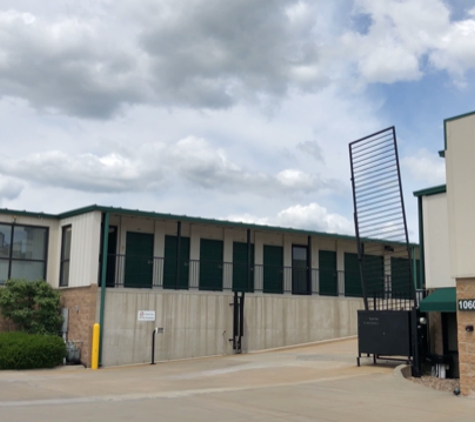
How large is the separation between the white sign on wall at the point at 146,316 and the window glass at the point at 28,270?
3.93 metres

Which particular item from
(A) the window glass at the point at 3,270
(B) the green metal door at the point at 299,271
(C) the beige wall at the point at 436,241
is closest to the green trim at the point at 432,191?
(C) the beige wall at the point at 436,241

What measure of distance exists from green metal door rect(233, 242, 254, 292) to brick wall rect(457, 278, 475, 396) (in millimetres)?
12936

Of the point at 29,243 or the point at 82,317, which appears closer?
the point at 82,317

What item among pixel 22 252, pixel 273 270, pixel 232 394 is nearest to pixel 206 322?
pixel 273 270

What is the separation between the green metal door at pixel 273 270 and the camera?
1062 inches

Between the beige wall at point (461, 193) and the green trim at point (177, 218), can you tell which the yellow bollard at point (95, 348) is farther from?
the beige wall at point (461, 193)

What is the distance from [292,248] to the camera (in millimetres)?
28000

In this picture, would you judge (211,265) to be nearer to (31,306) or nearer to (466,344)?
(31,306)

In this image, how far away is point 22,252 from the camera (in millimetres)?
22531

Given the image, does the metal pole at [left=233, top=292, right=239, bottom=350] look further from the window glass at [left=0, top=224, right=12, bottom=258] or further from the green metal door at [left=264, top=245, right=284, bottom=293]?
the window glass at [left=0, top=224, right=12, bottom=258]

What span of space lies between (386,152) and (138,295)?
30.5 feet

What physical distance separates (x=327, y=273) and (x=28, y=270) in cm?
1286

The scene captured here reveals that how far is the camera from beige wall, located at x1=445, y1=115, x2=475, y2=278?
13.8 m

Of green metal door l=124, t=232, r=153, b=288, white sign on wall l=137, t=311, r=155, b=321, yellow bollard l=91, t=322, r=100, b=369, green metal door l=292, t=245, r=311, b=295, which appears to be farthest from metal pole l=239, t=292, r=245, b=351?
yellow bollard l=91, t=322, r=100, b=369
